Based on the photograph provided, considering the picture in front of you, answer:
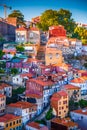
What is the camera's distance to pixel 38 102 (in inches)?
432

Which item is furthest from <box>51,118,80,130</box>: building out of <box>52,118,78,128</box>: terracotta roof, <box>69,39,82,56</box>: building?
<box>69,39,82,56</box>: building

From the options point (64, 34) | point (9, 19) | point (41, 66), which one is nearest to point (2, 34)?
point (9, 19)

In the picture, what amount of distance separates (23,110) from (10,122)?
56 cm

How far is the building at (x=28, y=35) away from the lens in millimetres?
14391

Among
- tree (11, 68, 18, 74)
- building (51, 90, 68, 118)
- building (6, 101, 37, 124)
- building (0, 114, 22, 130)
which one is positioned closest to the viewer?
building (0, 114, 22, 130)

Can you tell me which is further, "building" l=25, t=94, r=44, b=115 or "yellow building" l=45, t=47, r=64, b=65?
"yellow building" l=45, t=47, r=64, b=65

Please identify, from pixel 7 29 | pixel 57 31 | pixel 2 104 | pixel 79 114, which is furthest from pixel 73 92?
pixel 7 29

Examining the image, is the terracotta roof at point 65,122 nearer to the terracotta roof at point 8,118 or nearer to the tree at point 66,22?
the terracotta roof at point 8,118

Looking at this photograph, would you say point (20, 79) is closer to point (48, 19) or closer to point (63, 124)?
point (63, 124)

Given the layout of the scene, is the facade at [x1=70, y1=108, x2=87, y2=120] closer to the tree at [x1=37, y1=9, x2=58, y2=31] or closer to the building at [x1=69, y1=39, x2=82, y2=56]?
the building at [x1=69, y1=39, x2=82, y2=56]

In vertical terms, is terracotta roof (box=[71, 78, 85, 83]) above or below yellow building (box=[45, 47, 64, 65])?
below

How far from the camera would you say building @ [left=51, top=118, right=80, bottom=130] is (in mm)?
10055

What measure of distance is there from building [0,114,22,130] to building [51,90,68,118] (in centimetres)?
96

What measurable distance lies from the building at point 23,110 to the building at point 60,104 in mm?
455
